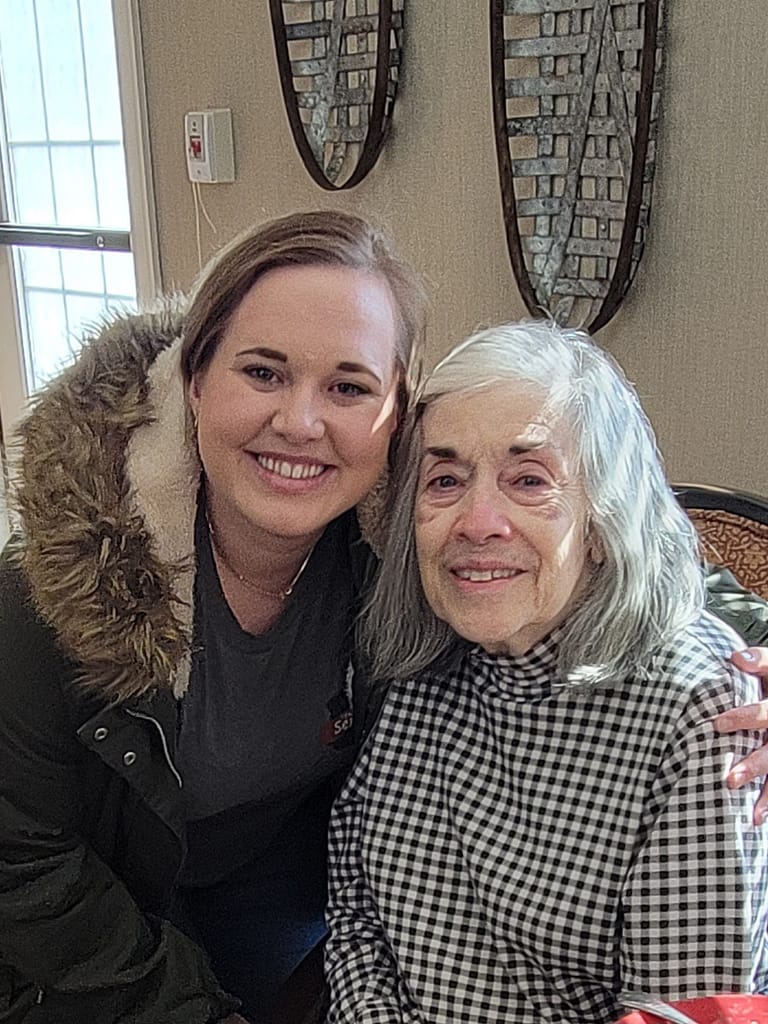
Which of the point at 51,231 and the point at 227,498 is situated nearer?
the point at 227,498

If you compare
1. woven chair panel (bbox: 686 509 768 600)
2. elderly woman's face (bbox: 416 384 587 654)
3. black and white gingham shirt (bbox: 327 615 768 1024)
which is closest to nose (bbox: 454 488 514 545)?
elderly woman's face (bbox: 416 384 587 654)

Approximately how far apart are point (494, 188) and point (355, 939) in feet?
4.31

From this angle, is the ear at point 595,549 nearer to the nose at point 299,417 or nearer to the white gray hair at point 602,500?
the white gray hair at point 602,500

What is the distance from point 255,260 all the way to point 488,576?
0.41 meters

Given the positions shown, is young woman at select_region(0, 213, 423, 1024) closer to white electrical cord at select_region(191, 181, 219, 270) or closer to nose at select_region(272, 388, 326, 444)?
nose at select_region(272, 388, 326, 444)

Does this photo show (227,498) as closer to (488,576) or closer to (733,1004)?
(488,576)

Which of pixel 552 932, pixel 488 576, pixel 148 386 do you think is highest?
pixel 148 386

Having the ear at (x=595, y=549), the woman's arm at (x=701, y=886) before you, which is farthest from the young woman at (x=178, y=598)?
the woman's arm at (x=701, y=886)

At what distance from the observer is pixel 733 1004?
35.2 inches

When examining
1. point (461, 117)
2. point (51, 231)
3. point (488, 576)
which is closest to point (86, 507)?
point (488, 576)

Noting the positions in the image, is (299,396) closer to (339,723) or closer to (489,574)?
(489,574)

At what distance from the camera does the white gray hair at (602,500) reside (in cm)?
117

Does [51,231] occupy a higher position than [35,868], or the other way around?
[51,231]

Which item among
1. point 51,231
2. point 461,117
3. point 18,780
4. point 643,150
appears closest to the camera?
point 18,780
